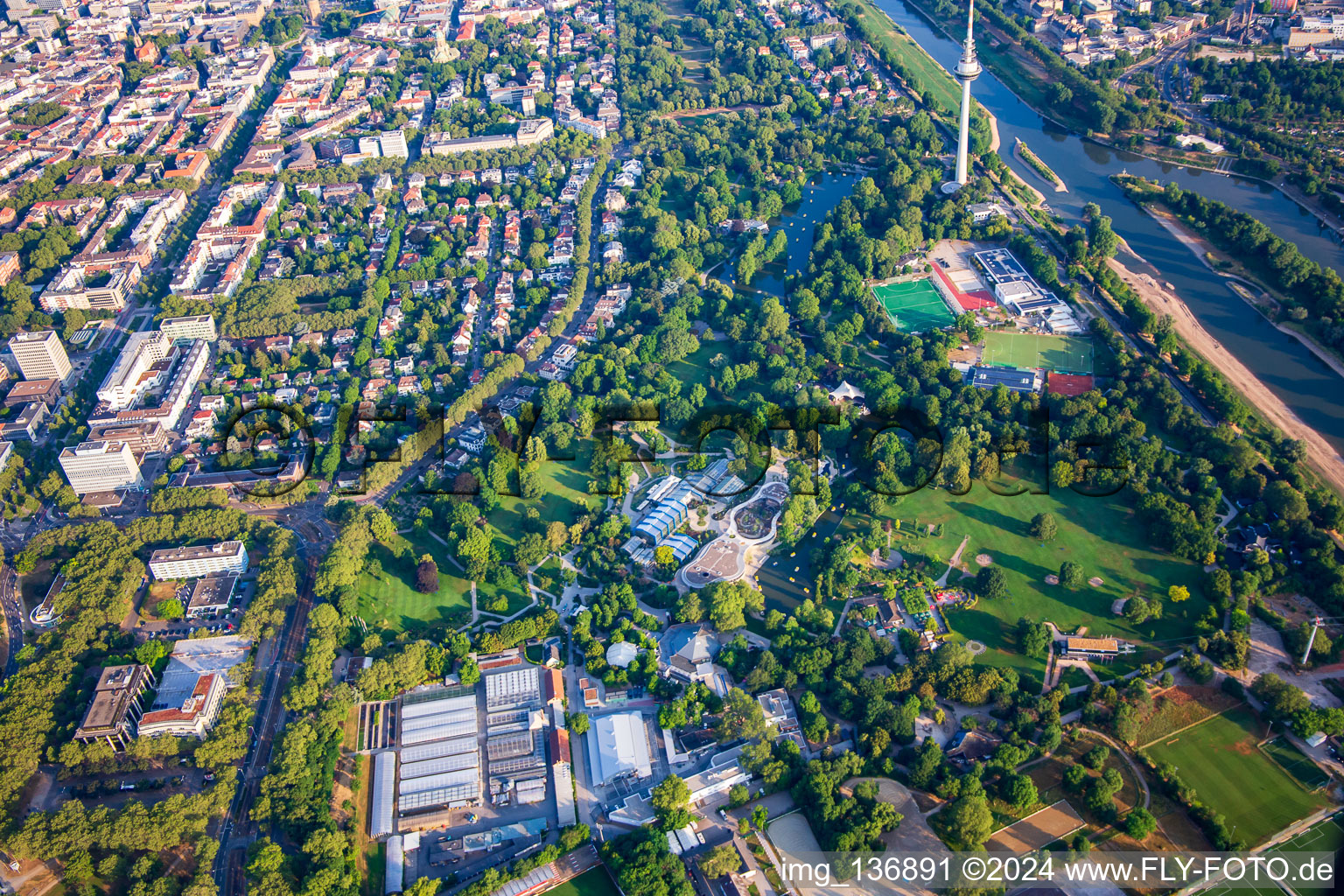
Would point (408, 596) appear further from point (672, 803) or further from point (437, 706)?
point (672, 803)

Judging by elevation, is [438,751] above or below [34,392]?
below

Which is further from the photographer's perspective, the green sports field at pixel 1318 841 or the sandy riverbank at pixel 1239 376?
the sandy riverbank at pixel 1239 376

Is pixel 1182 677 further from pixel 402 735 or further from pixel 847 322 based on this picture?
pixel 402 735

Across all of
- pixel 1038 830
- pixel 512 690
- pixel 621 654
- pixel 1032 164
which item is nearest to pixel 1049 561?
pixel 1038 830

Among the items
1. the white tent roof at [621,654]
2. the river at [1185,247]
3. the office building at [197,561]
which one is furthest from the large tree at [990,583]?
the office building at [197,561]

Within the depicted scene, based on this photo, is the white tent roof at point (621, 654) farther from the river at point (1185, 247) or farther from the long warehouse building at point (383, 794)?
the river at point (1185, 247)
